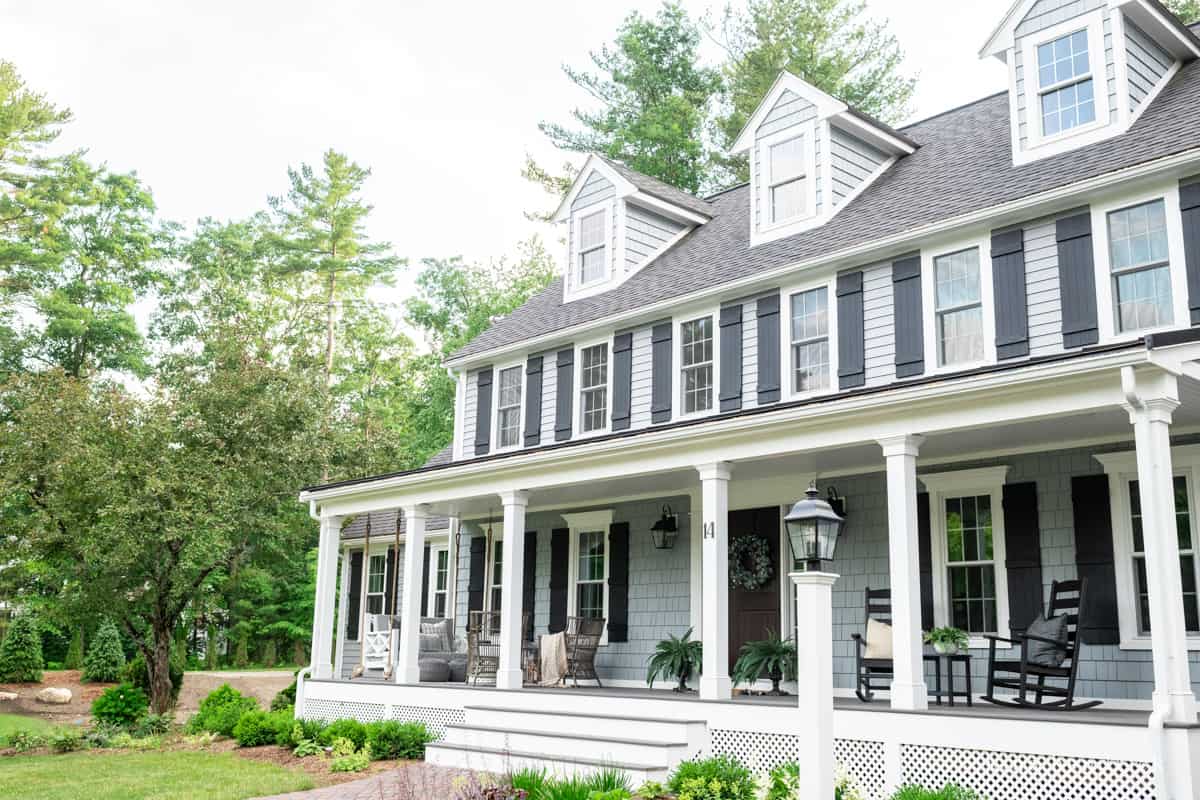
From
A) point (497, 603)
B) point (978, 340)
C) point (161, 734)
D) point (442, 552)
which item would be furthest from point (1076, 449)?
point (161, 734)

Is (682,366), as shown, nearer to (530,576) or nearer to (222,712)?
(530,576)

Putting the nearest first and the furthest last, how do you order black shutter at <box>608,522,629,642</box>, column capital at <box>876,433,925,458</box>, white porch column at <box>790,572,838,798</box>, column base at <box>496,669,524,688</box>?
1. white porch column at <box>790,572,838,798</box>
2. column capital at <box>876,433,925,458</box>
3. column base at <box>496,669,524,688</box>
4. black shutter at <box>608,522,629,642</box>

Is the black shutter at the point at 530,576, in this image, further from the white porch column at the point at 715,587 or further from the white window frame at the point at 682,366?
the white porch column at the point at 715,587

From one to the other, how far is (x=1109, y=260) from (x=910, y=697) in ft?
15.1

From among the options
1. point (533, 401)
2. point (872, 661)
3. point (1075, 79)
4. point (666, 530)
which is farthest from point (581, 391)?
point (1075, 79)

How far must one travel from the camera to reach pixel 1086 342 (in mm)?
9750

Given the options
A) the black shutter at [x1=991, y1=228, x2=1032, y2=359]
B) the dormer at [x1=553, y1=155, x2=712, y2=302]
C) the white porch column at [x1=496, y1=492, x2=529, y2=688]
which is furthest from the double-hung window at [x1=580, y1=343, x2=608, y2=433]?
the black shutter at [x1=991, y1=228, x2=1032, y2=359]

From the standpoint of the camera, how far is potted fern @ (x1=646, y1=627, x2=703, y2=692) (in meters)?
12.4

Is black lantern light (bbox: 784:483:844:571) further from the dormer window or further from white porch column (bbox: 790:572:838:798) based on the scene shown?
the dormer window

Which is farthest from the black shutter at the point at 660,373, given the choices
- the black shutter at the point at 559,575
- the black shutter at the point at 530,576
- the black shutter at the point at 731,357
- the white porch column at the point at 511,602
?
the black shutter at the point at 530,576

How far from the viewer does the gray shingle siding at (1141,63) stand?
425 inches

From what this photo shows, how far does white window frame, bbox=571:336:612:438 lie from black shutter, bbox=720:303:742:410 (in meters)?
2.05

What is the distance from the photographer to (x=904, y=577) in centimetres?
857

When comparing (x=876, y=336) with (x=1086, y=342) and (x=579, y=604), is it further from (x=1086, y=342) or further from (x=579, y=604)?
(x=579, y=604)
